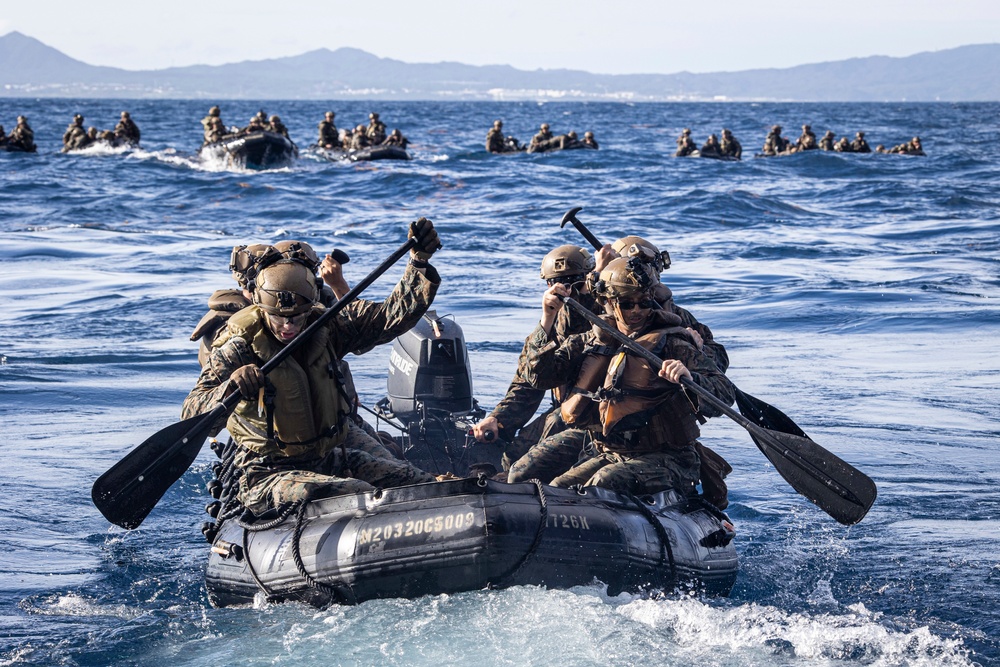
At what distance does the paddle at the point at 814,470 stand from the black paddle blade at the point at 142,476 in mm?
2496

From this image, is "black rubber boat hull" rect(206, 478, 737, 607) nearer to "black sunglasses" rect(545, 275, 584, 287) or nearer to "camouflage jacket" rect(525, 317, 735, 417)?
"camouflage jacket" rect(525, 317, 735, 417)

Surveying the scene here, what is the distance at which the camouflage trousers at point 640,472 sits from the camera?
275 inches

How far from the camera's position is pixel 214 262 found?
67.2ft

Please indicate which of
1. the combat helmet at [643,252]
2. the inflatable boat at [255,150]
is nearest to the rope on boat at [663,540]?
the combat helmet at [643,252]

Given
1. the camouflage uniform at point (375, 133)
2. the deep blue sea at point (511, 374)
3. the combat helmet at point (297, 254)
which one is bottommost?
the deep blue sea at point (511, 374)

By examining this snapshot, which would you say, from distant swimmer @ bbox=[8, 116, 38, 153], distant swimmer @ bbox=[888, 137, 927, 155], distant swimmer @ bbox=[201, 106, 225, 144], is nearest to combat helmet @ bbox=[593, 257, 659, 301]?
distant swimmer @ bbox=[201, 106, 225, 144]

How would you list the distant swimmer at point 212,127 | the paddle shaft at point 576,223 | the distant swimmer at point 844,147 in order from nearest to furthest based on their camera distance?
the paddle shaft at point 576,223 → the distant swimmer at point 212,127 → the distant swimmer at point 844,147

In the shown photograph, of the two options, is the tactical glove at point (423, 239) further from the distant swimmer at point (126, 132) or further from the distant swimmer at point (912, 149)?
the distant swimmer at point (912, 149)

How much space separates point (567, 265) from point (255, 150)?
2877cm

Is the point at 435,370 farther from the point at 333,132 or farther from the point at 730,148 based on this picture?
the point at 730,148

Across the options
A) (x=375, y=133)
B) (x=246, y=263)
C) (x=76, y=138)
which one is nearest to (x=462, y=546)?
(x=246, y=263)

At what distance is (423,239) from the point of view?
6.52 metres

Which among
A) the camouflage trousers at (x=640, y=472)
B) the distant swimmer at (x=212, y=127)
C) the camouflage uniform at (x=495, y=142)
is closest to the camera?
the camouflage trousers at (x=640, y=472)

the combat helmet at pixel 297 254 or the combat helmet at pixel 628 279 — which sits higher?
the combat helmet at pixel 297 254
